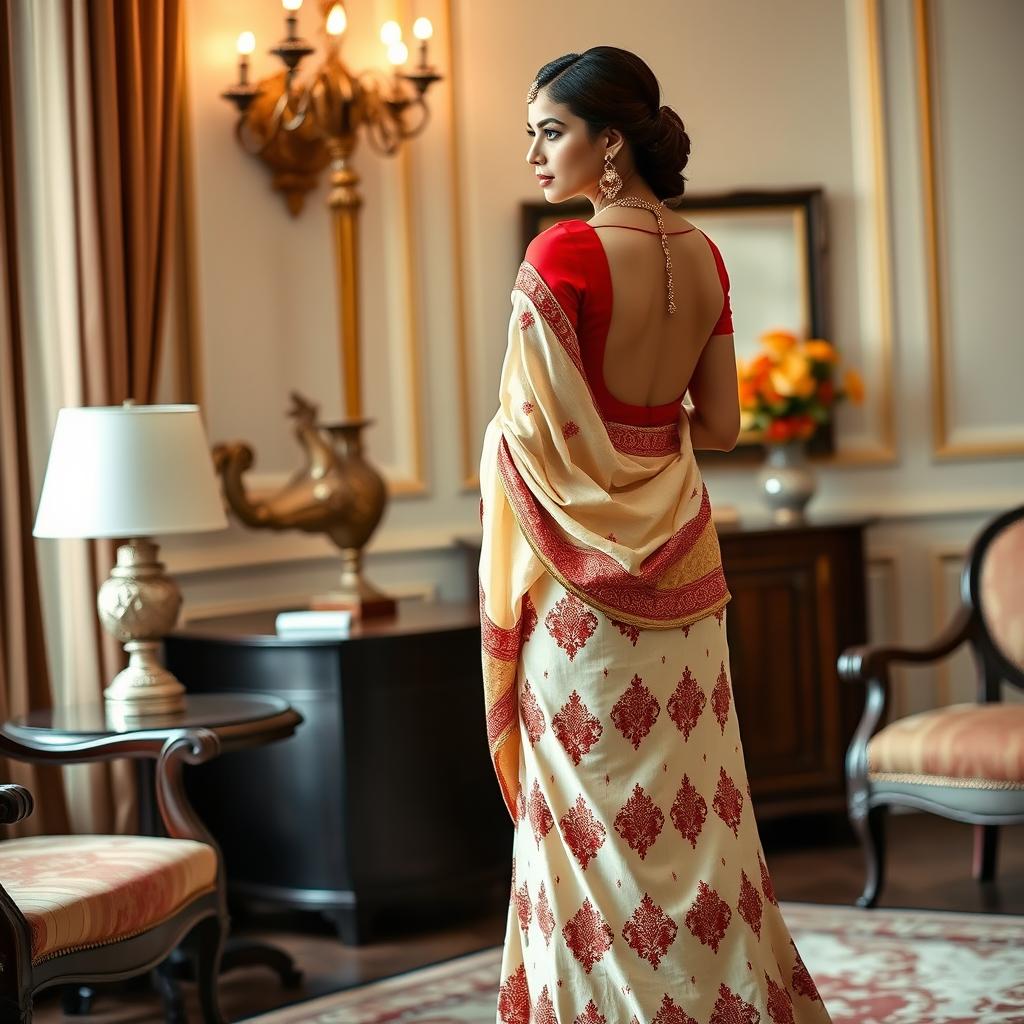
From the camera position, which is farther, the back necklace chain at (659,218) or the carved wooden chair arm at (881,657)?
the carved wooden chair arm at (881,657)

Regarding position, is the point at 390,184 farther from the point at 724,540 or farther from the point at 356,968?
the point at 356,968

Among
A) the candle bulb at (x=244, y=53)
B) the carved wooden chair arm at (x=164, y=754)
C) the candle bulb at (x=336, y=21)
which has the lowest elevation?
the carved wooden chair arm at (x=164, y=754)

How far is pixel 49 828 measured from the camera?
350 centimetres

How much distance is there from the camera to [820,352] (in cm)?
460

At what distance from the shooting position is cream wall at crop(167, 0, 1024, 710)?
4262mm

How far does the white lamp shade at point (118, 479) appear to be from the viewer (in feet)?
10.1

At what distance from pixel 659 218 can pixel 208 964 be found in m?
1.65

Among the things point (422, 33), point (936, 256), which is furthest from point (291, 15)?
point (936, 256)

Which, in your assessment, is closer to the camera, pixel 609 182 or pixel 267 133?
pixel 609 182

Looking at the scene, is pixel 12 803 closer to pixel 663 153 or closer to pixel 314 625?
pixel 314 625

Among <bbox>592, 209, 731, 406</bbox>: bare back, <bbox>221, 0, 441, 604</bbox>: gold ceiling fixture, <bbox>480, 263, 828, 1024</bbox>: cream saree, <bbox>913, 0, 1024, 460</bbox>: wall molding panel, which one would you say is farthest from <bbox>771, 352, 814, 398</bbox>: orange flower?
<bbox>480, 263, 828, 1024</bbox>: cream saree

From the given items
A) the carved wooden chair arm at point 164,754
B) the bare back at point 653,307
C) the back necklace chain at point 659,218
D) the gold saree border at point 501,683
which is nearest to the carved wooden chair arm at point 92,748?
the carved wooden chair arm at point 164,754

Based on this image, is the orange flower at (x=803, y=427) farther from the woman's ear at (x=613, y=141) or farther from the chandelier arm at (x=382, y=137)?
the woman's ear at (x=613, y=141)

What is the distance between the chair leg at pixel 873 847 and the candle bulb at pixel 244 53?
2433 millimetres
